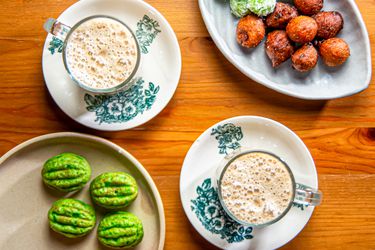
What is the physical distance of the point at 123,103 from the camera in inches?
64.6

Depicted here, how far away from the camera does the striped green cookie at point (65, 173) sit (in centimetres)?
158

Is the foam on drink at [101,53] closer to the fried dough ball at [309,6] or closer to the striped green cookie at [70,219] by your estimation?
the striped green cookie at [70,219]

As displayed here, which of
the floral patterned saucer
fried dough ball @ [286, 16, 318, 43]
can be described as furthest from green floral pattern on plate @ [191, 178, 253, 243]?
fried dough ball @ [286, 16, 318, 43]

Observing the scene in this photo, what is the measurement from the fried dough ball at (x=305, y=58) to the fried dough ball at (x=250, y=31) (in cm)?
13

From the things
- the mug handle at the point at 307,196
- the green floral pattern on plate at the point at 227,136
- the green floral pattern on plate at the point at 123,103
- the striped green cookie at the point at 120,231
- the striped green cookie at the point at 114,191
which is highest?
the green floral pattern on plate at the point at 123,103

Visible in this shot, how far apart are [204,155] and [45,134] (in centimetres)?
51

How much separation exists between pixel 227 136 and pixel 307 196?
300 millimetres

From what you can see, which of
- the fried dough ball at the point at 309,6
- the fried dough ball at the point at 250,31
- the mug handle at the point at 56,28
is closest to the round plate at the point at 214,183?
the fried dough ball at the point at 250,31

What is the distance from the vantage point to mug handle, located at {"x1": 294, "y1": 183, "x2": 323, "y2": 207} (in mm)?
1542

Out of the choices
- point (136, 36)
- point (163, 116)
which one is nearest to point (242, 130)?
point (163, 116)

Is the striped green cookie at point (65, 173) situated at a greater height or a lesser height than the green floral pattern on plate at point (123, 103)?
lesser

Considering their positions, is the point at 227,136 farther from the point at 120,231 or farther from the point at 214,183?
the point at 120,231

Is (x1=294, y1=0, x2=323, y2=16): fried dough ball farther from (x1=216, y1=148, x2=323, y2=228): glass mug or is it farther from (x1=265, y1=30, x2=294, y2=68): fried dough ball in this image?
(x1=216, y1=148, x2=323, y2=228): glass mug

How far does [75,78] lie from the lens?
1548 millimetres
